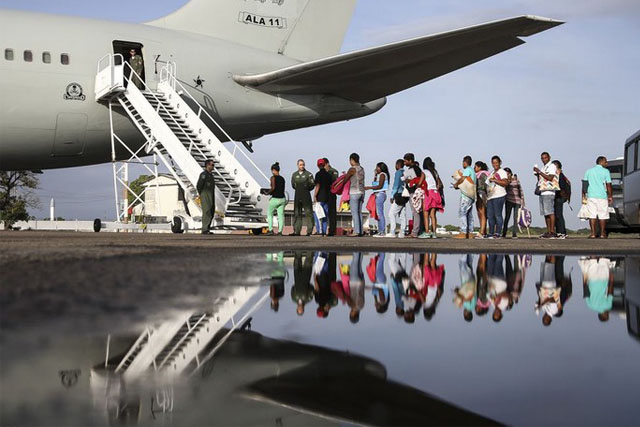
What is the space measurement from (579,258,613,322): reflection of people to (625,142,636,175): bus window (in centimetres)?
907

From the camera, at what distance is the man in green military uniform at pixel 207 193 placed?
41.4 ft

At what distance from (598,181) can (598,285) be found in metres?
9.80

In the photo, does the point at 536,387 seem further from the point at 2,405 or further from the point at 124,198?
the point at 124,198

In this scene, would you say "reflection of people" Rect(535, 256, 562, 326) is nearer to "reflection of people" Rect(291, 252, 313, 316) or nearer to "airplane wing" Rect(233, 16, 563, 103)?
"reflection of people" Rect(291, 252, 313, 316)

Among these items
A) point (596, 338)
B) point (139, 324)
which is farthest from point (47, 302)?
point (596, 338)

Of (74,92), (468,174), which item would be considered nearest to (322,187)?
(468,174)

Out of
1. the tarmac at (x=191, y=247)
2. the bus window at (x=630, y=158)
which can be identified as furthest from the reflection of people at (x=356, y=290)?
the bus window at (x=630, y=158)

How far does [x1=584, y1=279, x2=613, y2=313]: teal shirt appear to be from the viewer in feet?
9.15

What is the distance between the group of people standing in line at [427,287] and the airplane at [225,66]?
8148mm

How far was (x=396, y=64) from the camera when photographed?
14.1 m

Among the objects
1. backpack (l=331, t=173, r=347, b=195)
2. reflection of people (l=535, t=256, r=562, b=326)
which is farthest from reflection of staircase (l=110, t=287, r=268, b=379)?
backpack (l=331, t=173, r=347, b=195)

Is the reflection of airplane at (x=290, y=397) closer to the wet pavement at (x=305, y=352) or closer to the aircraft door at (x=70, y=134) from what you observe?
the wet pavement at (x=305, y=352)

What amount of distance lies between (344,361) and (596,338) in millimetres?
884

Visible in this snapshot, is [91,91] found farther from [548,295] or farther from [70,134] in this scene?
[548,295]
